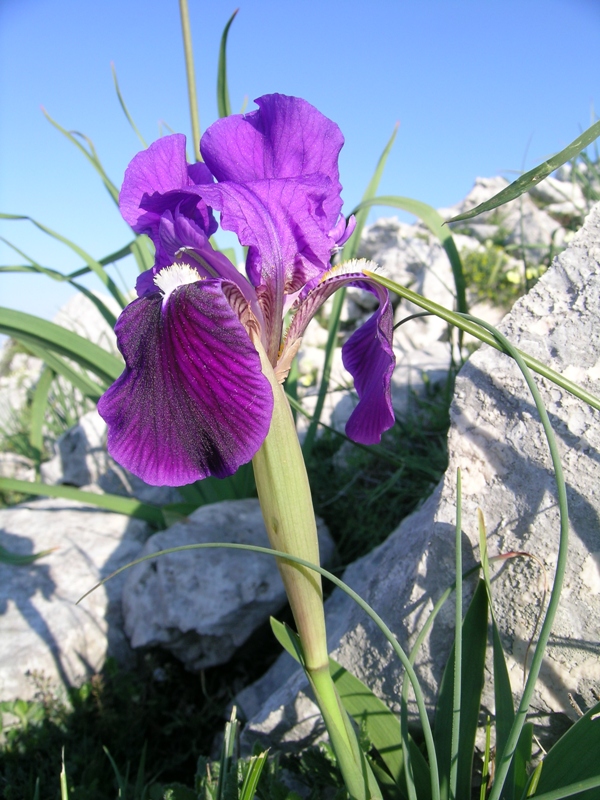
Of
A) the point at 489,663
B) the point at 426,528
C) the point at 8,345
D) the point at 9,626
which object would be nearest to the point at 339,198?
the point at 426,528

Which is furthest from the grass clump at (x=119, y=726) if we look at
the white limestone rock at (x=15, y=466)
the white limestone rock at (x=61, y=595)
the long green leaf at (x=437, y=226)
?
the white limestone rock at (x=15, y=466)

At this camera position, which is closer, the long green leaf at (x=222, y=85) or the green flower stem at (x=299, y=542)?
the green flower stem at (x=299, y=542)

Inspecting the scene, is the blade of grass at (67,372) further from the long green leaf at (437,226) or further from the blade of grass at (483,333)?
the blade of grass at (483,333)

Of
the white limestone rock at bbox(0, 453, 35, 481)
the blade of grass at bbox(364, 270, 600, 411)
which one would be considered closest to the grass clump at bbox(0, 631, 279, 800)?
the blade of grass at bbox(364, 270, 600, 411)

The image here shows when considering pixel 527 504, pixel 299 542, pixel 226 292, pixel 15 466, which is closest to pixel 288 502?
pixel 299 542

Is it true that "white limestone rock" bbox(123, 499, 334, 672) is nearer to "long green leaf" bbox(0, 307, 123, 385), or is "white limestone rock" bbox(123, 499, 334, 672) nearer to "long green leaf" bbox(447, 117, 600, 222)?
"long green leaf" bbox(0, 307, 123, 385)

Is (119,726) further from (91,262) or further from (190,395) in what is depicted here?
(91,262)
